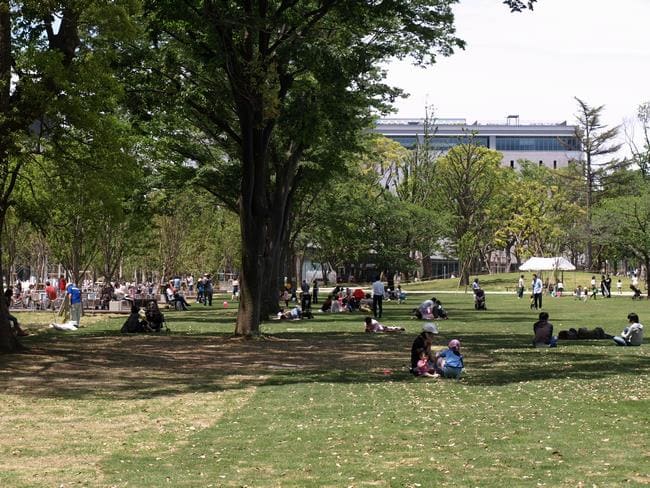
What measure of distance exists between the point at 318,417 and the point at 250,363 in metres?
7.76

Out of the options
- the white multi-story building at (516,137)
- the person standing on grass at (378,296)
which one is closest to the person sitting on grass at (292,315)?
the person standing on grass at (378,296)

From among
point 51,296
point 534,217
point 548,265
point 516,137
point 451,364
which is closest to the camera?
point 451,364

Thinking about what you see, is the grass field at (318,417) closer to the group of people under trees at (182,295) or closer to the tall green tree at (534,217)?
the group of people under trees at (182,295)

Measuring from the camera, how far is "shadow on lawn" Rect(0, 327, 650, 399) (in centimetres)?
1697

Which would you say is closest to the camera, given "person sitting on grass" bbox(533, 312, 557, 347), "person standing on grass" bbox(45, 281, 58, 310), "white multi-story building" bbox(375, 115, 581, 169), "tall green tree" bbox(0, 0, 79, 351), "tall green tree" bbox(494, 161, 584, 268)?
"tall green tree" bbox(0, 0, 79, 351)

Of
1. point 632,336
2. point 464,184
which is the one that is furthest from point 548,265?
point 632,336

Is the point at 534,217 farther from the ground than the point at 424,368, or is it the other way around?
the point at 534,217

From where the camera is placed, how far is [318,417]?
1286cm

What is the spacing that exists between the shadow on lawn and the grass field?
5 cm

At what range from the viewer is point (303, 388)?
1603 cm

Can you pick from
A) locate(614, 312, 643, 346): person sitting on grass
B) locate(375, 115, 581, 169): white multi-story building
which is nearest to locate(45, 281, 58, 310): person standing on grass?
locate(614, 312, 643, 346): person sitting on grass

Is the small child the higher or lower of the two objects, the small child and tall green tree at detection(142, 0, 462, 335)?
the lower

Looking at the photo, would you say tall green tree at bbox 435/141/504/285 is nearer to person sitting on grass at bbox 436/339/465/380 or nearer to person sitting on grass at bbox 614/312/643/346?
person sitting on grass at bbox 614/312/643/346

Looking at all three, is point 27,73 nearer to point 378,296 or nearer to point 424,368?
point 424,368
